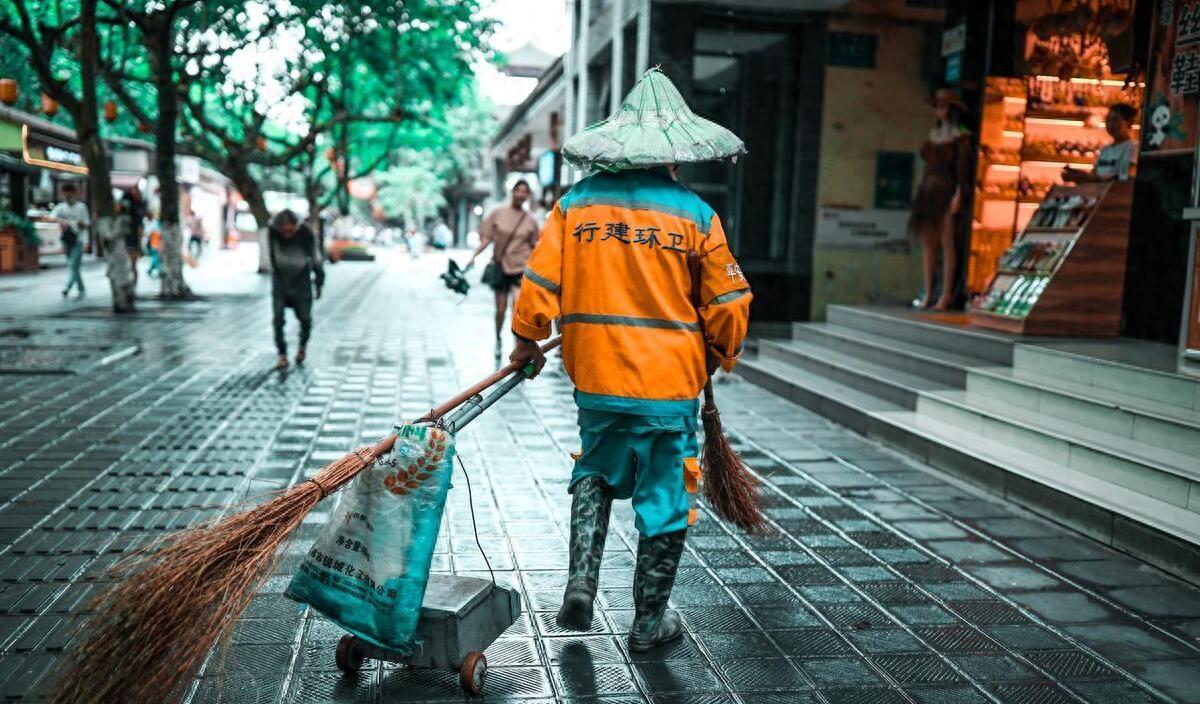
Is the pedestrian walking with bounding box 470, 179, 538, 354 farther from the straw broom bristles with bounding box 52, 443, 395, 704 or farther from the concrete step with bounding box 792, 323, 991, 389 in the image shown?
the straw broom bristles with bounding box 52, 443, 395, 704

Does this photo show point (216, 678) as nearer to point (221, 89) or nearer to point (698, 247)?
point (698, 247)

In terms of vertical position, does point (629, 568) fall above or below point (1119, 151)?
below

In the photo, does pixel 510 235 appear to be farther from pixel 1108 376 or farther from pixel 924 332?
pixel 1108 376

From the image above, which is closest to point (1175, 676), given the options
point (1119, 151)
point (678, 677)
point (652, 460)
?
point (678, 677)

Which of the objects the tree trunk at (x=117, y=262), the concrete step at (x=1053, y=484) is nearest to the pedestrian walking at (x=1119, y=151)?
the concrete step at (x=1053, y=484)

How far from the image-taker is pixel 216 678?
12.1ft

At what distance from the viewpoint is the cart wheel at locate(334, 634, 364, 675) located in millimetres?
3699

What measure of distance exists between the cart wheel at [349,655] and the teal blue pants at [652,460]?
1.08 metres

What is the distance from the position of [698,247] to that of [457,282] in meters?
4.29

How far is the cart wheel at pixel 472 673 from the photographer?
3574mm

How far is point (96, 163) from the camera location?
15180mm

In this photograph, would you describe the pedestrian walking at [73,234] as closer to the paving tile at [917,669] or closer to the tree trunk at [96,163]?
the tree trunk at [96,163]

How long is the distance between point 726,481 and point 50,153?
32.5m

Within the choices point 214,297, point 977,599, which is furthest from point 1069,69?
point 214,297
